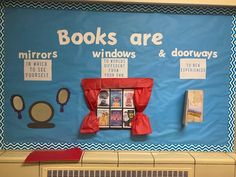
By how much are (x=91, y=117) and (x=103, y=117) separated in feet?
0.24

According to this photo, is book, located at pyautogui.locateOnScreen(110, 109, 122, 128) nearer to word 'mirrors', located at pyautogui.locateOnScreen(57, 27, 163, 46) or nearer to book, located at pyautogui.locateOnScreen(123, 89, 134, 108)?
book, located at pyautogui.locateOnScreen(123, 89, 134, 108)

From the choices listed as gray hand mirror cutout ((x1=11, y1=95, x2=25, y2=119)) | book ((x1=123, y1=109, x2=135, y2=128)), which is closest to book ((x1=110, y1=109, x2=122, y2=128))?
book ((x1=123, y1=109, x2=135, y2=128))

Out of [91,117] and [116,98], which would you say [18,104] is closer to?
[91,117]

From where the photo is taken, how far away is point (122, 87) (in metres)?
1.63

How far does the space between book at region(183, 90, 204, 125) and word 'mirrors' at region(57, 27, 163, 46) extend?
0.37 m

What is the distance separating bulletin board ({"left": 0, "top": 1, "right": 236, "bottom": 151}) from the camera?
5.27 feet

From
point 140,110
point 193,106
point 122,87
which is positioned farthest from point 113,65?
point 193,106

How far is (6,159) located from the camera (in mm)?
1499

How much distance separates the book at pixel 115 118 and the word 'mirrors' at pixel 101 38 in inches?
16.3

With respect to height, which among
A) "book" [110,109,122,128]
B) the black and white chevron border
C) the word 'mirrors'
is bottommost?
A: "book" [110,109,122,128]

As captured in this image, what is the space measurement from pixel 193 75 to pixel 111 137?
638 millimetres

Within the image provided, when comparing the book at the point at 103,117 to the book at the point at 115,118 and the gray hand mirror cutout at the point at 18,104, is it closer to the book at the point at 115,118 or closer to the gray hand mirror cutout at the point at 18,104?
the book at the point at 115,118

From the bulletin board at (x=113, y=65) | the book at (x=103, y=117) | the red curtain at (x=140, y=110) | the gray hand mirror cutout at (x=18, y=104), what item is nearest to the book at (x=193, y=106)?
the bulletin board at (x=113, y=65)

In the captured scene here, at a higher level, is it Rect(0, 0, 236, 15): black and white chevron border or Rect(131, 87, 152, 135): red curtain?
Rect(0, 0, 236, 15): black and white chevron border
